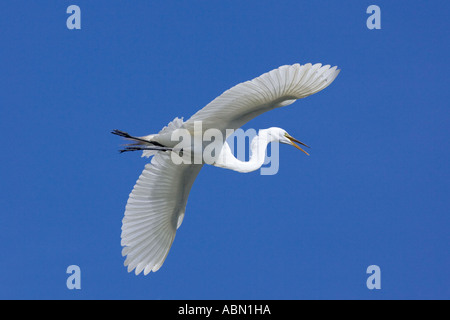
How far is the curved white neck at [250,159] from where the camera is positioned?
31.2ft

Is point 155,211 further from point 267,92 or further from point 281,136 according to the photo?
point 267,92

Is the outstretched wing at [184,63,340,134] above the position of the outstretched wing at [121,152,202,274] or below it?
above

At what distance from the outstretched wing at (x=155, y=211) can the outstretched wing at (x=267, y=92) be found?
1.36 m

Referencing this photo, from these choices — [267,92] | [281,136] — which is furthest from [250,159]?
[267,92]

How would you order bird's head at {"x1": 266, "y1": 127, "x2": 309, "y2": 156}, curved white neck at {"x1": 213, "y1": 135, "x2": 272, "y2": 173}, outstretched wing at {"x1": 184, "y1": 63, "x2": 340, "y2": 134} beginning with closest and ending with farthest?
outstretched wing at {"x1": 184, "y1": 63, "x2": 340, "y2": 134} → curved white neck at {"x1": 213, "y1": 135, "x2": 272, "y2": 173} → bird's head at {"x1": 266, "y1": 127, "x2": 309, "y2": 156}

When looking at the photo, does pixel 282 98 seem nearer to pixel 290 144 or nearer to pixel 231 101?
pixel 231 101

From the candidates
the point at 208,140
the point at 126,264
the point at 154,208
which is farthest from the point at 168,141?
the point at 126,264

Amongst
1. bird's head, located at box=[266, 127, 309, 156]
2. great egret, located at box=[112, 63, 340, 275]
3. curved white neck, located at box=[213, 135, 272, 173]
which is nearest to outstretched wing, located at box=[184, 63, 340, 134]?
great egret, located at box=[112, 63, 340, 275]

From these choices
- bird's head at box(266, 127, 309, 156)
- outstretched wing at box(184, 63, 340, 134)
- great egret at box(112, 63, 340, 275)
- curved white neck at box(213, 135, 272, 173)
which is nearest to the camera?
outstretched wing at box(184, 63, 340, 134)

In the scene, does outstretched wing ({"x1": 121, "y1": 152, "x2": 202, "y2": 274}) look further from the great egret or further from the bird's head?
the bird's head

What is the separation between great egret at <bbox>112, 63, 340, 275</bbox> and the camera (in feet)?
26.9

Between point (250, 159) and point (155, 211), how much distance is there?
1.65 meters

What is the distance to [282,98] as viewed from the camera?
8.48 metres

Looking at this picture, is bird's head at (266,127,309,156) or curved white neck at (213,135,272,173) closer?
curved white neck at (213,135,272,173)
